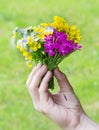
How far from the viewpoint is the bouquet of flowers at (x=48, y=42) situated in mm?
2182

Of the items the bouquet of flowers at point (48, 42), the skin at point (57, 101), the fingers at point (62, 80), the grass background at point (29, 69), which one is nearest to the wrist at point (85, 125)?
the skin at point (57, 101)

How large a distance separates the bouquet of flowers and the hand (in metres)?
0.04

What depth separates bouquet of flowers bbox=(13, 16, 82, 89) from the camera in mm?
2182

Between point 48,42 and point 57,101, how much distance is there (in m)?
0.25

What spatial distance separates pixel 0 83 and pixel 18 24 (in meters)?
1.43

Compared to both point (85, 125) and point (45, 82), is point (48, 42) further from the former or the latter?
point (85, 125)

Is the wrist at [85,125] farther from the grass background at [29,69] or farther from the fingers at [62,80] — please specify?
the grass background at [29,69]

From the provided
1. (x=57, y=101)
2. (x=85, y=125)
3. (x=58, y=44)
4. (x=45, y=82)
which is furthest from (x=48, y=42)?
(x=85, y=125)

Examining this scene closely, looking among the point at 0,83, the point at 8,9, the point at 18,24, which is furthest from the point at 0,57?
the point at 8,9

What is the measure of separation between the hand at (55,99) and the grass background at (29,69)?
2.09 m

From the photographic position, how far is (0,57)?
5684 mm

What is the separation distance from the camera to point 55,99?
229cm

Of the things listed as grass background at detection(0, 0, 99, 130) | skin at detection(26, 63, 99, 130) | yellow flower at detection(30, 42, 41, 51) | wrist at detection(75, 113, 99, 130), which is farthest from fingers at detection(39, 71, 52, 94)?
grass background at detection(0, 0, 99, 130)

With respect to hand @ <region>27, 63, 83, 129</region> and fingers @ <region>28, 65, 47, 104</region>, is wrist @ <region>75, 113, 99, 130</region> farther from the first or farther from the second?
fingers @ <region>28, 65, 47, 104</region>
